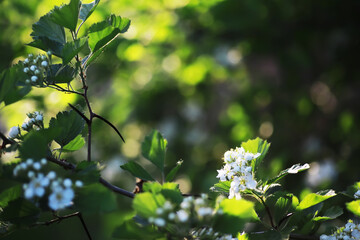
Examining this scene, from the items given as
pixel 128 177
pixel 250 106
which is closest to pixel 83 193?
pixel 250 106

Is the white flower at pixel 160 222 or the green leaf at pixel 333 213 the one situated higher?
the green leaf at pixel 333 213

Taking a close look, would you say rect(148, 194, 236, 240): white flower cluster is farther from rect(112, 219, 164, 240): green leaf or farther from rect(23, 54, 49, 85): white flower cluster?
rect(23, 54, 49, 85): white flower cluster

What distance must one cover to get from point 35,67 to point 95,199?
24 cm

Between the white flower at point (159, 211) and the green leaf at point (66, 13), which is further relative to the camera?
the green leaf at point (66, 13)

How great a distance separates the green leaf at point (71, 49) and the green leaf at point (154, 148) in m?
0.15

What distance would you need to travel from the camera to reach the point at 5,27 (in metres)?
1.85

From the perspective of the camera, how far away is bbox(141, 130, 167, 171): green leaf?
57 cm

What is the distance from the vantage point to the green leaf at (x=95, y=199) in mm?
436

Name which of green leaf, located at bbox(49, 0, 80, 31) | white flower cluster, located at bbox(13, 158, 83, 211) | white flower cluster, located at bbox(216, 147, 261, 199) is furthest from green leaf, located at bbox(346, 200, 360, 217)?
green leaf, located at bbox(49, 0, 80, 31)

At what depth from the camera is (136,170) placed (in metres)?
0.57

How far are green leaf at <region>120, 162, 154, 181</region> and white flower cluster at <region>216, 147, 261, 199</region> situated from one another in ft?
0.38

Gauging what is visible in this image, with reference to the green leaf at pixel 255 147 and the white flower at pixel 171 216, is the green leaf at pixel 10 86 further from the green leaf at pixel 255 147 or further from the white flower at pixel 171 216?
the green leaf at pixel 255 147

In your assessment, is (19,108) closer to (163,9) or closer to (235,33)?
(163,9)

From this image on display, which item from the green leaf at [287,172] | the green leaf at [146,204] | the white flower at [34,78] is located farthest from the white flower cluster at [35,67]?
the green leaf at [287,172]
